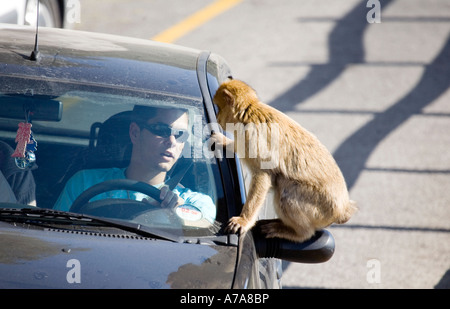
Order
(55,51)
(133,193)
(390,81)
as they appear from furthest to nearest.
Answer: (390,81)
(55,51)
(133,193)

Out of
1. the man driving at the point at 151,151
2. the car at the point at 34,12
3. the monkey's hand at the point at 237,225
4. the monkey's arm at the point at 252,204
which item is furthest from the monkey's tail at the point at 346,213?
the car at the point at 34,12

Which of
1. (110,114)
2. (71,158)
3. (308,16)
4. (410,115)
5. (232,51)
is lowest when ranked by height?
(71,158)

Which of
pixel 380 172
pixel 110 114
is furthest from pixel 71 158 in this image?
pixel 380 172

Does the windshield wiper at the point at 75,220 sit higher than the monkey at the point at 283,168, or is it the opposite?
the monkey at the point at 283,168

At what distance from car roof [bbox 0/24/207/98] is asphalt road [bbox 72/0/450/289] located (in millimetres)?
1979

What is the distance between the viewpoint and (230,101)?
3.37m

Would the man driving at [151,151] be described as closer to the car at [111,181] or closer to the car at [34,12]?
the car at [111,181]

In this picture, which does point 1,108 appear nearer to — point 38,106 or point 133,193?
point 38,106

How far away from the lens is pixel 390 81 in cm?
836

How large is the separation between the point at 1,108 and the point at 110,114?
1.73ft

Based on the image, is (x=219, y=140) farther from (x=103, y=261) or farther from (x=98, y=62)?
(x=103, y=261)

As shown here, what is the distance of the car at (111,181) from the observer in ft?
8.77
